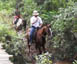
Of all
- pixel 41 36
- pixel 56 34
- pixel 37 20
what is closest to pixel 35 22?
pixel 37 20

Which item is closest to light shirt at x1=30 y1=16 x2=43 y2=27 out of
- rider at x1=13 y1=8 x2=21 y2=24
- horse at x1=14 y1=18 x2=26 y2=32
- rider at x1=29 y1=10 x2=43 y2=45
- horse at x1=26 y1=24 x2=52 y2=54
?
rider at x1=29 y1=10 x2=43 y2=45

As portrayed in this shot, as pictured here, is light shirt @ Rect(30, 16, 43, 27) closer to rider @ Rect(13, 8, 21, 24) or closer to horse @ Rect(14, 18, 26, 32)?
horse @ Rect(14, 18, 26, 32)

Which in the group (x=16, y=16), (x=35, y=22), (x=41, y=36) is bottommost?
(x=41, y=36)

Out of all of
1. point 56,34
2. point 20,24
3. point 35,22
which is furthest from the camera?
point 20,24

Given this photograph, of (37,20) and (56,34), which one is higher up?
(37,20)

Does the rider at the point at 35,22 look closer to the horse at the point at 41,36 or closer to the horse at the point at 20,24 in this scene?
the horse at the point at 41,36

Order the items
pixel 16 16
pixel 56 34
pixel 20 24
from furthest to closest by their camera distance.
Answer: pixel 16 16 < pixel 20 24 < pixel 56 34

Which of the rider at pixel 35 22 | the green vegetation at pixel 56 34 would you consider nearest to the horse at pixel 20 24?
the green vegetation at pixel 56 34

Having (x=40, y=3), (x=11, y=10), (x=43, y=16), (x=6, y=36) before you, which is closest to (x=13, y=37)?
(x=6, y=36)

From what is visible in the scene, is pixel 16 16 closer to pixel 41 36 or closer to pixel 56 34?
pixel 41 36

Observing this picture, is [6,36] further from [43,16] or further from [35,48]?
[43,16]

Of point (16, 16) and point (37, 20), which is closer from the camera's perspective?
point (37, 20)

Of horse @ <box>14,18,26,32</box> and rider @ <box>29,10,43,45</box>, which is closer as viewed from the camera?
rider @ <box>29,10,43,45</box>

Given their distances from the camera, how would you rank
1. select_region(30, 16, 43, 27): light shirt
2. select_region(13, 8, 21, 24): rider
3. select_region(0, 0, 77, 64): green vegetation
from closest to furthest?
select_region(0, 0, 77, 64): green vegetation → select_region(30, 16, 43, 27): light shirt → select_region(13, 8, 21, 24): rider
